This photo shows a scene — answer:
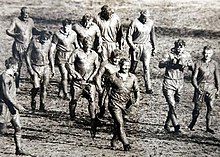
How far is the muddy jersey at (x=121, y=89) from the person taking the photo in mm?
7512

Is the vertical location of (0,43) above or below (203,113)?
above

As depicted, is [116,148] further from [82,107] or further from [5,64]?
[5,64]

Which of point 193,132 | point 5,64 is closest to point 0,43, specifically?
point 5,64

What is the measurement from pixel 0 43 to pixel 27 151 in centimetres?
135

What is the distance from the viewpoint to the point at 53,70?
317 inches

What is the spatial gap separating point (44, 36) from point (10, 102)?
934 millimetres

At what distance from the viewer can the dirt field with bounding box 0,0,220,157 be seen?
7.66 metres

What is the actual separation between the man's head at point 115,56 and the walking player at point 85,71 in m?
0.18

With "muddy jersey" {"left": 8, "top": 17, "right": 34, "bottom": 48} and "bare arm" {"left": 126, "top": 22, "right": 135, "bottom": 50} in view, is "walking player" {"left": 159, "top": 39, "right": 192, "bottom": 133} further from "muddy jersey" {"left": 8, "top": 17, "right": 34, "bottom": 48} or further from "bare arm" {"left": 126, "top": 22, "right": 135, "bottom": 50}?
"muddy jersey" {"left": 8, "top": 17, "right": 34, "bottom": 48}

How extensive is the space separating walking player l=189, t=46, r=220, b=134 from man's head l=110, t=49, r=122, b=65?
2.84ft

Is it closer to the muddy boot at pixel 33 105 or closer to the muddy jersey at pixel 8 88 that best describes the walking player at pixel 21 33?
the muddy boot at pixel 33 105

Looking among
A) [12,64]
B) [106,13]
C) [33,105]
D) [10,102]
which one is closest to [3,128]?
[10,102]

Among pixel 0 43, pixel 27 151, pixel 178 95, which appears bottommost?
pixel 27 151

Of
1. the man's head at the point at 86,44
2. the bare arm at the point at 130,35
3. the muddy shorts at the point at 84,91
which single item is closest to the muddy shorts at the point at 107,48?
the bare arm at the point at 130,35
